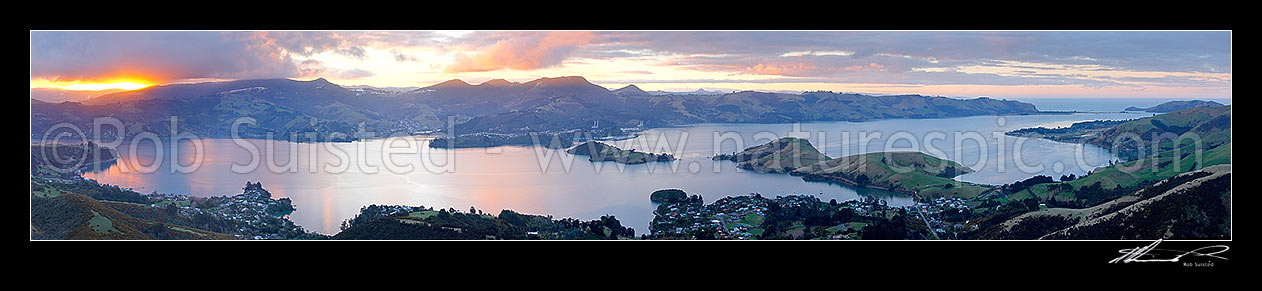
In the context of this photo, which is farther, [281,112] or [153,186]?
[281,112]

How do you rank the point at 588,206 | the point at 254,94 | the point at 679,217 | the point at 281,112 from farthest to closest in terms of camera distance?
1. the point at 281,112
2. the point at 254,94
3. the point at 588,206
4. the point at 679,217

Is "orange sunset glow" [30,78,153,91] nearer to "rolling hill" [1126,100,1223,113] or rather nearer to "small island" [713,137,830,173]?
"small island" [713,137,830,173]

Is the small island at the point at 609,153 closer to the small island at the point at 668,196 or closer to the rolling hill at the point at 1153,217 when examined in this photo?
the small island at the point at 668,196

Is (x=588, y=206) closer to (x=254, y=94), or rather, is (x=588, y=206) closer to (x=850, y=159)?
(x=850, y=159)

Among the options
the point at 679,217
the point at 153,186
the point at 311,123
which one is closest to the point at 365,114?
the point at 311,123
